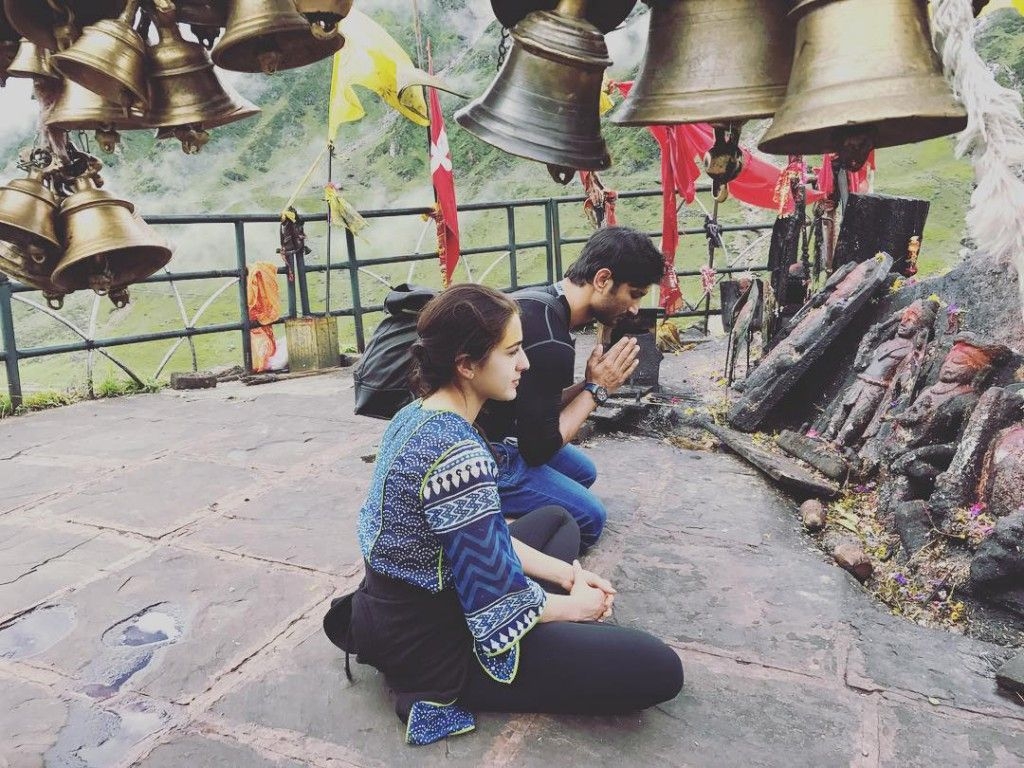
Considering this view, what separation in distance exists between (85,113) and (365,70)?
18.1ft

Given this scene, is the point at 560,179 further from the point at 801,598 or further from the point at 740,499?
the point at 740,499

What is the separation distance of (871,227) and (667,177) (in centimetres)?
184

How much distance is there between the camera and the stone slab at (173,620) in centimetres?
206

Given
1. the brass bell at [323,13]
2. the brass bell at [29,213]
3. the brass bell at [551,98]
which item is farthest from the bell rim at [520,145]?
the brass bell at [29,213]

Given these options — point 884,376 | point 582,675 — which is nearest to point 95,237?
point 582,675

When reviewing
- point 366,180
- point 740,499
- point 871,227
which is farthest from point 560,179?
point 366,180

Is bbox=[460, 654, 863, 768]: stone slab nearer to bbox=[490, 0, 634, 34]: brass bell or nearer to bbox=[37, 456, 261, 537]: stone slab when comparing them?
bbox=[490, 0, 634, 34]: brass bell

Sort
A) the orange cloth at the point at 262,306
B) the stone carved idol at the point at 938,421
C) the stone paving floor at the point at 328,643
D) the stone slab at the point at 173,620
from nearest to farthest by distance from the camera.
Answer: the stone paving floor at the point at 328,643, the stone slab at the point at 173,620, the stone carved idol at the point at 938,421, the orange cloth at the point at 262,306

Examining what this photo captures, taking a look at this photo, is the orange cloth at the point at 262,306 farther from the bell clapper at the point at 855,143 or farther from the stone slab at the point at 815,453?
the bell clapper at the point at 855,143

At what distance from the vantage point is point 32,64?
134cm

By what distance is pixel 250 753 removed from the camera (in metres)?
1.74

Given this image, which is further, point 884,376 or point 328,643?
point 884,376

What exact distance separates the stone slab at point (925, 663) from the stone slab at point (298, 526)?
1.79 metres

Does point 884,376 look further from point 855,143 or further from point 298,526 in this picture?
point 855,143
